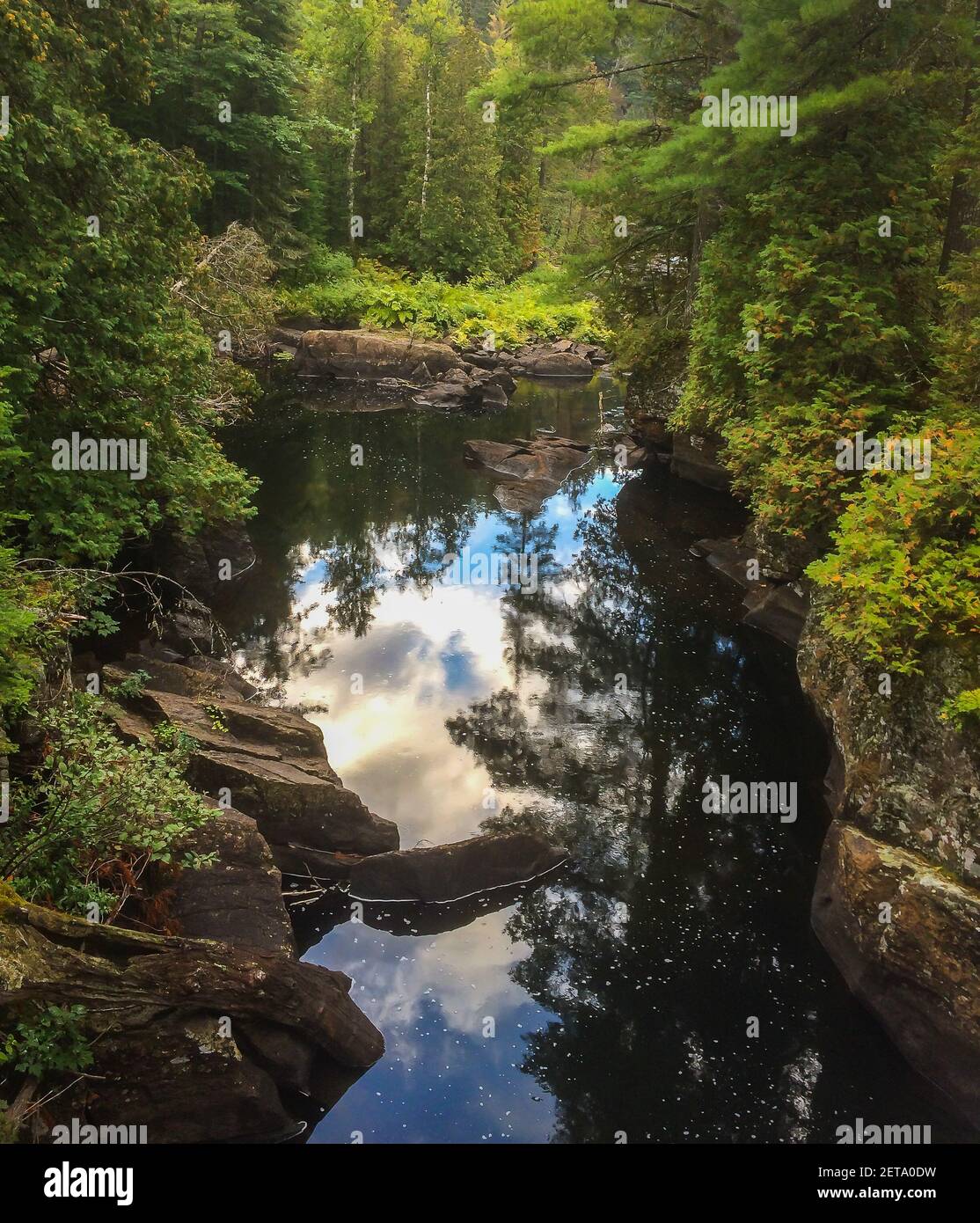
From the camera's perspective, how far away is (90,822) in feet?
21.3

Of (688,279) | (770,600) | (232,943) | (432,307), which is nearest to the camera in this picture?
(232,943)

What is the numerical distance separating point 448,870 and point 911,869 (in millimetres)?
4446

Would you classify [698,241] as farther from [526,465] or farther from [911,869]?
[911,869]

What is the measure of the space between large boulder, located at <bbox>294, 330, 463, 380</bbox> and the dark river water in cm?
1782

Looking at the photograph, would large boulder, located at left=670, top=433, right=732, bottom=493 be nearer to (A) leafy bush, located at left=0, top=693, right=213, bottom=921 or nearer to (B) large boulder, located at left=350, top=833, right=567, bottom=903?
(B) large boulder, located at left=350, top=833, right=567, bottom=903

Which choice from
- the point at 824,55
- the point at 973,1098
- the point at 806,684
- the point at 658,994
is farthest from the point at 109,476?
the point at 824,55

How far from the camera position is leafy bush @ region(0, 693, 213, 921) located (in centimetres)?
641

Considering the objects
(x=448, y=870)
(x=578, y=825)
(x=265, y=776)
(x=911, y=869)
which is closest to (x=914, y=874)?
(x=911, y=869)

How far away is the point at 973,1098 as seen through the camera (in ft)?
22.3

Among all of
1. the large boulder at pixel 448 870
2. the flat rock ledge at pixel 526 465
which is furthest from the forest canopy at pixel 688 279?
the large boulder at pixel 448 870

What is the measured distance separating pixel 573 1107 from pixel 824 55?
47.7 ft

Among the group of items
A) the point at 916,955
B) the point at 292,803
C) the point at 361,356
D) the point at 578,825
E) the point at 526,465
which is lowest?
the point at 916,955

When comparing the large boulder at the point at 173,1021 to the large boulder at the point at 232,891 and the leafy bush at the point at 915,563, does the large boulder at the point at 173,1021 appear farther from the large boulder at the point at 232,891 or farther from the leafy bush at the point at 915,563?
the leafy bush at the point at 915,563
